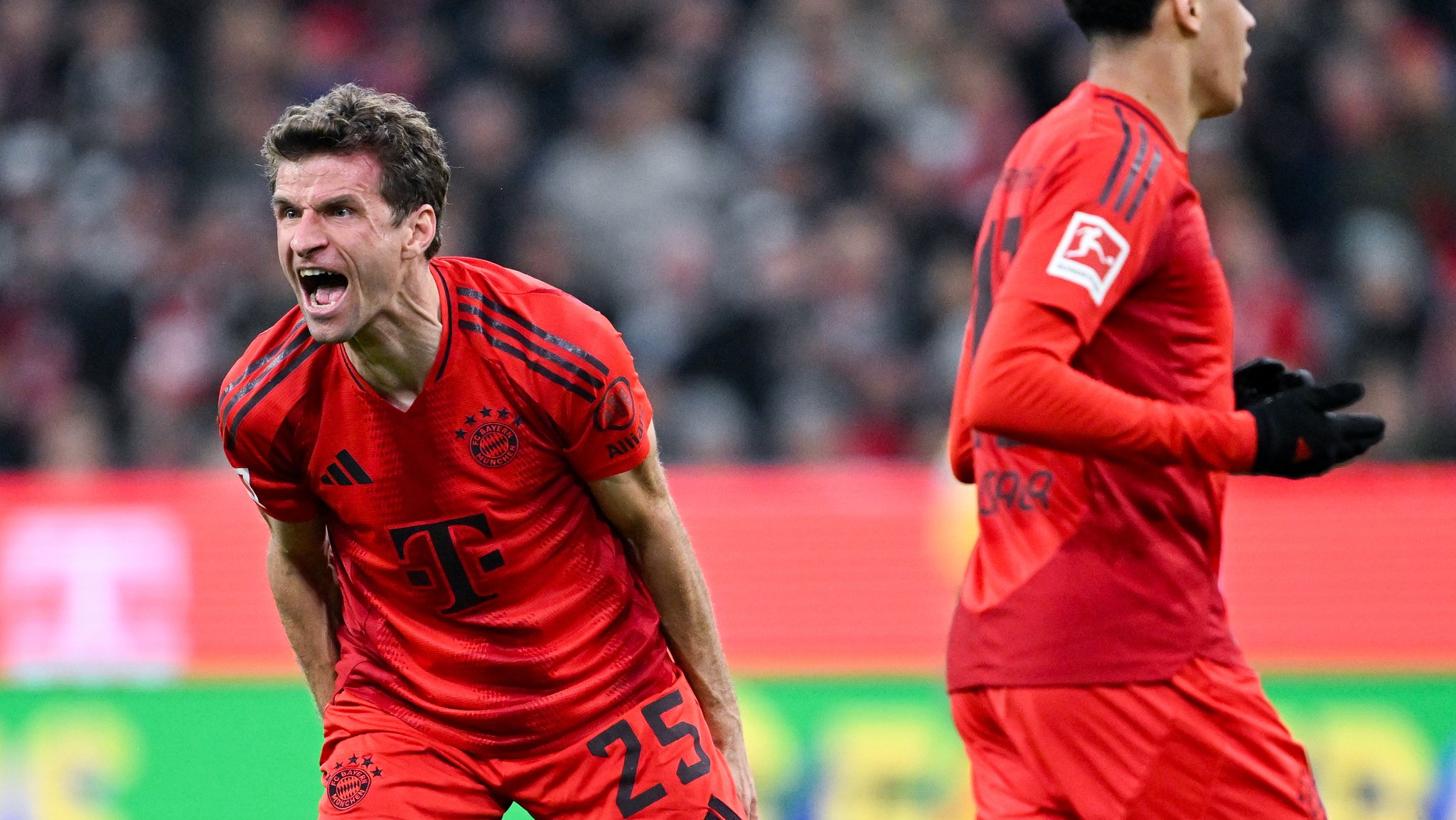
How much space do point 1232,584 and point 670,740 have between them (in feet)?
12.9

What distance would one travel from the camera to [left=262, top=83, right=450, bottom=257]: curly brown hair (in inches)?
141

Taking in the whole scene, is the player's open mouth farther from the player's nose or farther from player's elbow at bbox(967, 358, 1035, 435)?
player's elbow at bbox(967, 358, 1035, 435)

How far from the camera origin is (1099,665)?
10.4 feet

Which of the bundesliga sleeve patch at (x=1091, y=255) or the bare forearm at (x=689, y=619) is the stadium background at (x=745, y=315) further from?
the bundesliga sleeve patch at (x=1091, y=255)

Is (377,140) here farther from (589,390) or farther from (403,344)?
(589,390)

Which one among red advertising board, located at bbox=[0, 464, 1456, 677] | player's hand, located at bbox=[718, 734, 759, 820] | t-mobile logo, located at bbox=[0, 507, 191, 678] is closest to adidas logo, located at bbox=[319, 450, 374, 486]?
player's hand, located at bbox=[718, 734, 759, 820]

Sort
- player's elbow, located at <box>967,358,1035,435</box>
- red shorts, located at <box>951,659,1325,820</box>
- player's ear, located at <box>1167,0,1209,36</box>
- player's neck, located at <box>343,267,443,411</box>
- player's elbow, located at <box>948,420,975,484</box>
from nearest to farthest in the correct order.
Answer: player's elbow, located at <box>967,358,1035,435</box>
red shorts, located at <box>951,659,1325,820</box>
player's ear, located at <box>1167,0,1209,36</box>
player's elbow, located at <box>948,420,975,484</box>
player's neck, located at <box>343,267,443,411</box>

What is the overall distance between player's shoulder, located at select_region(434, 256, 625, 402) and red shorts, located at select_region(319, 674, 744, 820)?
711mm

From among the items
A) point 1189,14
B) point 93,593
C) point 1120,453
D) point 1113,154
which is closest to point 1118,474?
point 1120,453

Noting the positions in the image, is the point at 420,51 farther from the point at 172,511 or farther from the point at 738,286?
the point at 172,511

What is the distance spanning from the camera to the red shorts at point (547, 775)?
370 cm

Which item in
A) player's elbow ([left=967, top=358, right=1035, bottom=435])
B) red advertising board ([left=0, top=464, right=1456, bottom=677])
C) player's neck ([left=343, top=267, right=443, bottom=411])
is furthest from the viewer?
red advertising board ([left=0, top=464, right=1456, bottom=677])

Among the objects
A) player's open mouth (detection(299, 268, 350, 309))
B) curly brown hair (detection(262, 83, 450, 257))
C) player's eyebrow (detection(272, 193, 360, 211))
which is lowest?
player's open mouth (detection(299, 268, 350, 309))

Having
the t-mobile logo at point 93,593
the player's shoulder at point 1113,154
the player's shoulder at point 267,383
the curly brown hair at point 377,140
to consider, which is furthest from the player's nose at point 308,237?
the t-mobile logo at point 93,593
